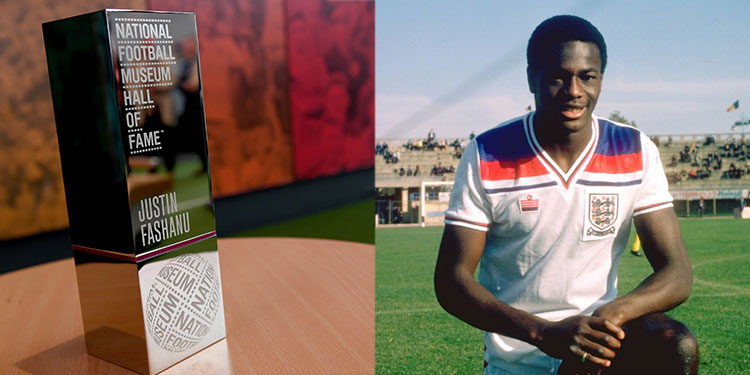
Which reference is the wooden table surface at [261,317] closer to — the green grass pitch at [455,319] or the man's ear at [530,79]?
the green grass pitch at [455,319]

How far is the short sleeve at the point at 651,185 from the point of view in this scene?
2.42ft

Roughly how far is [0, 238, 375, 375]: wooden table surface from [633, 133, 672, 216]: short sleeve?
0.45 metres

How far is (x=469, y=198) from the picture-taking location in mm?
746

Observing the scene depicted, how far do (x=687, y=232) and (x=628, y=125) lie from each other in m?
0.16

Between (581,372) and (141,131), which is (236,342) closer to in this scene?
(141,131)

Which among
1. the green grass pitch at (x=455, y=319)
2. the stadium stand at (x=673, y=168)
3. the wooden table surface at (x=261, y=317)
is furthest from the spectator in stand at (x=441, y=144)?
the wooden table surface at (x=261, y=317)

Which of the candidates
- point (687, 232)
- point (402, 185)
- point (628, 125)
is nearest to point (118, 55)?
point (402, 185)

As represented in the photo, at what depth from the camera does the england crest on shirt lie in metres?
0.73

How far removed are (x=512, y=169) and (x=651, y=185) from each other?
185 millimetres

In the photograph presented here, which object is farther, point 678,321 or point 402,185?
point 402,185

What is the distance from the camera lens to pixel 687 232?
0.76m

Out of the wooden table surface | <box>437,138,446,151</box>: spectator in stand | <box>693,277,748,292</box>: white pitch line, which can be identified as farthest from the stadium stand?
the wooden table surface

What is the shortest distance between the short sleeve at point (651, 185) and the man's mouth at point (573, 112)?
0.33 ft

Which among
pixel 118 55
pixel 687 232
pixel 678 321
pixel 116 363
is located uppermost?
pixel 118 55
